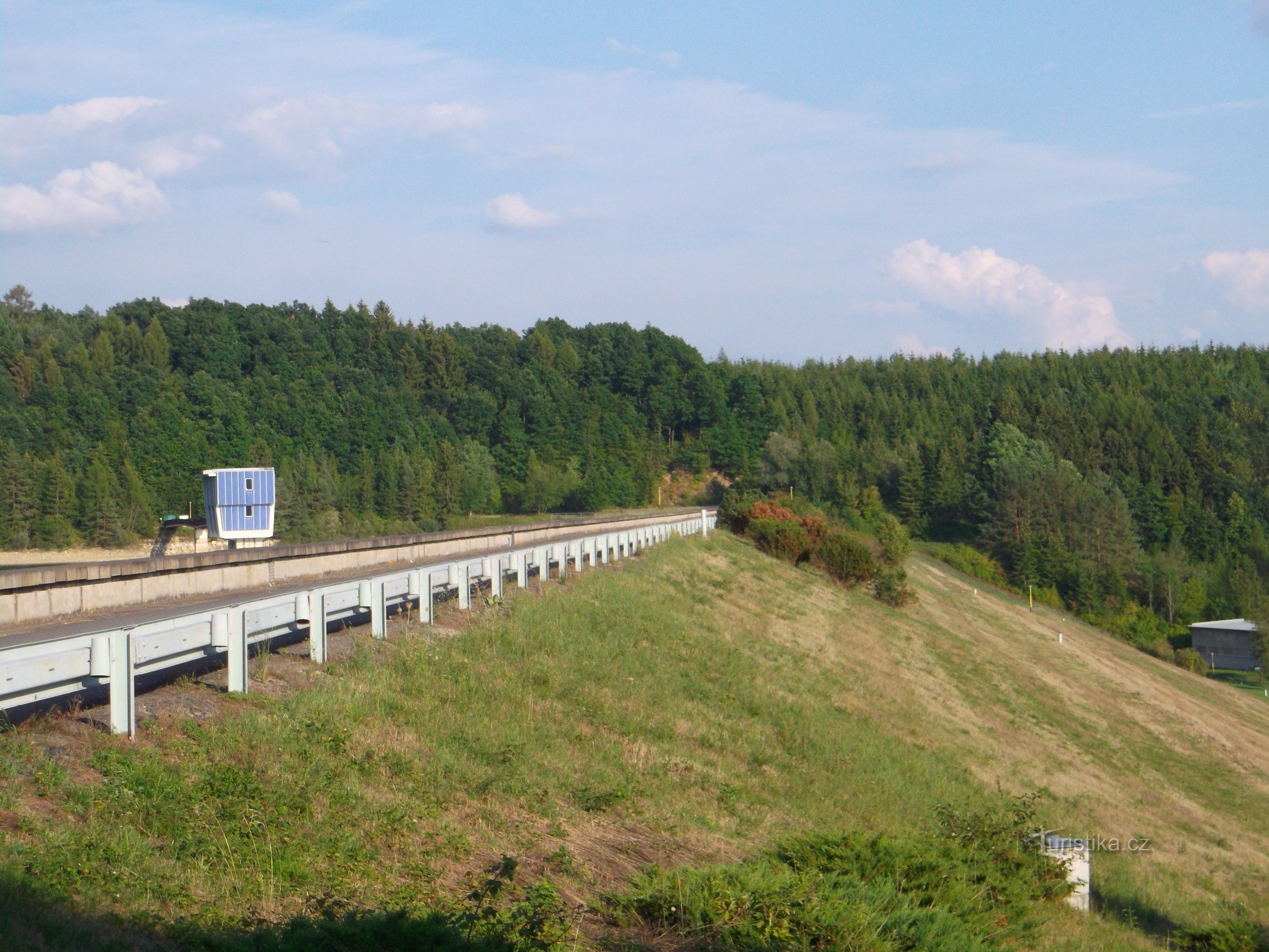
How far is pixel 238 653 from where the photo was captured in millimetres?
8250

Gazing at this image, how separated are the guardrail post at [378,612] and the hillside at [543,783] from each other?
185mm

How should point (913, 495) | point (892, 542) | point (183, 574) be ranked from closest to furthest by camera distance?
point (183, 574) → point (892, 542) → point (913, 495)

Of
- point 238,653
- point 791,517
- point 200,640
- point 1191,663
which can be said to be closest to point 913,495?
point 1191,663

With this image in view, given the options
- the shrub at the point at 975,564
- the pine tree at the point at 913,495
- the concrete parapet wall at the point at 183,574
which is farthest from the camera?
the pine tree at the point at 913,495

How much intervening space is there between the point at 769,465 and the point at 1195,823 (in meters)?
102

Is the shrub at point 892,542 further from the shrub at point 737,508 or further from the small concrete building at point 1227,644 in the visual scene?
the small concrete building at point 1227,644

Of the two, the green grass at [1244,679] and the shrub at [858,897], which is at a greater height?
the shrub at [858,897]

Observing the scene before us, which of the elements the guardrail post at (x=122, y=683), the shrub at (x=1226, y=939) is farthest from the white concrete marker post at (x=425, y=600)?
the shrub at (x=1226, y=939)

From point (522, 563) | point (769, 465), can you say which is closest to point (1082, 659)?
point (522, 563)

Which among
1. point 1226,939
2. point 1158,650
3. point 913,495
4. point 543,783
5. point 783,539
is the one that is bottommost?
point 1158,650

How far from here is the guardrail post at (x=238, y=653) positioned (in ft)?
26.8

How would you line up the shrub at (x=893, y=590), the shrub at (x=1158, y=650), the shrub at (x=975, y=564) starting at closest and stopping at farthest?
the shrub at (x=893, y=590), the shrub at (x=1158, y=650), the shrub at (x=975, y=564)

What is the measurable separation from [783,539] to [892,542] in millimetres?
7745

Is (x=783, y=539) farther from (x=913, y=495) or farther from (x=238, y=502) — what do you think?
(x=913, y=495)
